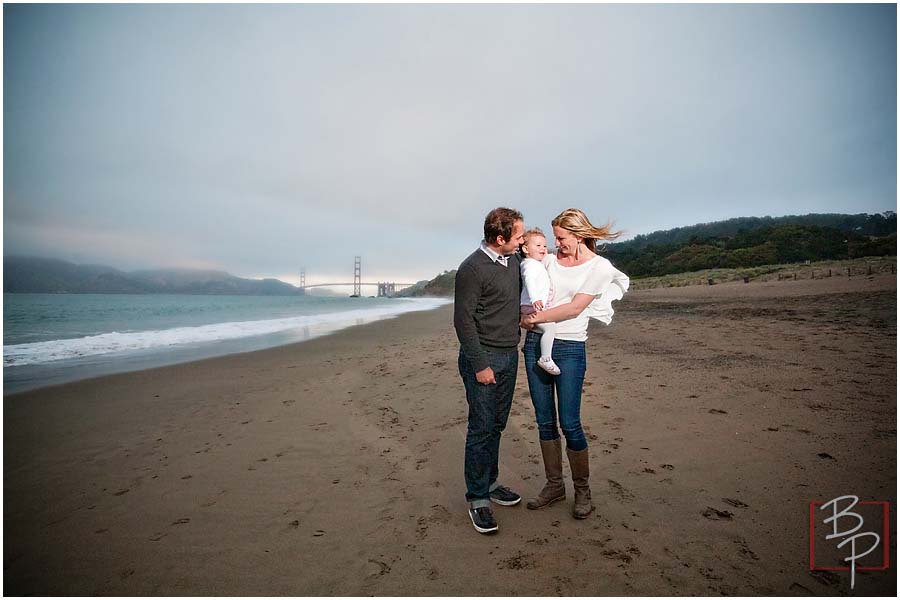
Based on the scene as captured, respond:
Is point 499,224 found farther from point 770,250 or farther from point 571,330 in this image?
point 770,250

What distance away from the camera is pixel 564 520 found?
8.96ft

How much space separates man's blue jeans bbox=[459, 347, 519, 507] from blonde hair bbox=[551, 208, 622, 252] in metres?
0.92

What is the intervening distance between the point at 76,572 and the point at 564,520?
120 inches

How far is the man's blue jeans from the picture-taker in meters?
2.72

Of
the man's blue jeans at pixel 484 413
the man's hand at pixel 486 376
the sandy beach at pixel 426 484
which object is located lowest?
the sandy beach at pixel 426 484

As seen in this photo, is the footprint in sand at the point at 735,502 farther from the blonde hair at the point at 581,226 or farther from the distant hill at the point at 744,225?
the distant hill at the point at 744,225

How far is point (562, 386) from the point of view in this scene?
8.91ft

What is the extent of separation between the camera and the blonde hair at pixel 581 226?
2725 mm

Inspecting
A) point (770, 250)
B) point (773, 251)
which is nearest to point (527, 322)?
point (773, 251)

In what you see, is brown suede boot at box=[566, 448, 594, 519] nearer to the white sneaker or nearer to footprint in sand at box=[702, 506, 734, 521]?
the white sneaker

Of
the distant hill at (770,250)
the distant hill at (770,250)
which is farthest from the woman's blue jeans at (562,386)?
the distant hill at (770,250)

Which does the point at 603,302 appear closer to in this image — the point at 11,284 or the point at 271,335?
the point at 271,335
